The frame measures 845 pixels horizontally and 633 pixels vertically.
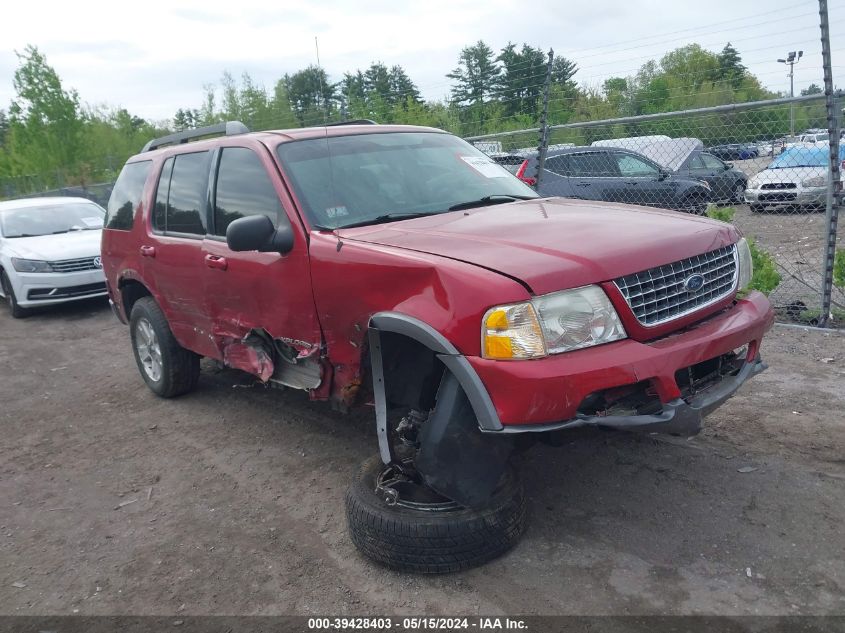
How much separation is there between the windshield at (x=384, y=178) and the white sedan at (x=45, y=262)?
6.02m

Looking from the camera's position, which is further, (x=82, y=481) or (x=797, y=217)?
(x=797, y=217)

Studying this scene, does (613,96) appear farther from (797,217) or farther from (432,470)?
(432,470)

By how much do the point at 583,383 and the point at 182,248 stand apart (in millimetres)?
3074

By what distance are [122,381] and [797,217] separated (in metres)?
8.45

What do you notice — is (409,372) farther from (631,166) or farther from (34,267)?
(631,166)

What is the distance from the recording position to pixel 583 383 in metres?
2.61

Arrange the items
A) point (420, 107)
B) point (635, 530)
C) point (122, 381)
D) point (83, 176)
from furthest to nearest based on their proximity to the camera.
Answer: point (83, 176)
point (420, 107)
point (122, 381)
point (635, 530)

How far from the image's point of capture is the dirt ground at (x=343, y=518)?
288cm

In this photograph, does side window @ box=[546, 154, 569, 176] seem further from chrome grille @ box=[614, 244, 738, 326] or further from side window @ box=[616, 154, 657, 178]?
chrome grille @ box=[614, 244, 738, 326]

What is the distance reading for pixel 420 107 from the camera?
1290 centimetres

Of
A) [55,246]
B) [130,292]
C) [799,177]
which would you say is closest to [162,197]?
[130,292]

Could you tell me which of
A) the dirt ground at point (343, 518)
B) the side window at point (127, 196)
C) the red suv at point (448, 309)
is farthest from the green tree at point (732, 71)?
the side window at point (127, 196)

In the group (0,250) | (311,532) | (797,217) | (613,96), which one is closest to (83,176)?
(0,250)

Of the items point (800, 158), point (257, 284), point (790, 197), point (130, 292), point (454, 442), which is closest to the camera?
point (454, 442)
